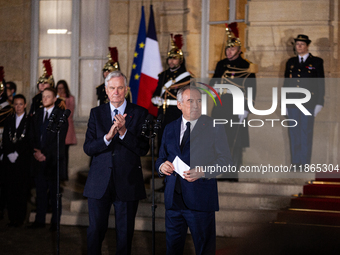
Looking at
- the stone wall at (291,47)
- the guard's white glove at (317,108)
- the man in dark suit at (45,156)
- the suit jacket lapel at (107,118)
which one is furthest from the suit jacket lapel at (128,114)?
the guard's white glove at (317,108)

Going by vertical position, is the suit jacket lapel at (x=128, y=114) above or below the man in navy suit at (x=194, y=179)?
above

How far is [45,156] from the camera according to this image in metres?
5.53

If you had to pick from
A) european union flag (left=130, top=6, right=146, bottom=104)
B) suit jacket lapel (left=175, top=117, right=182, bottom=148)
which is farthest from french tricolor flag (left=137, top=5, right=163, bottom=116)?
suit jacket lapel (left=175, top=117, right=182, bottom=148)

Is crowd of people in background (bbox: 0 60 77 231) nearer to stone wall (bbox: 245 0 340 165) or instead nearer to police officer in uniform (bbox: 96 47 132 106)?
police officer in uniform (bbox: 96 47 132 106)

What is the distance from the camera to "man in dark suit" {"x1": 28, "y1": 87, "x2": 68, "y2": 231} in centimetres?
553

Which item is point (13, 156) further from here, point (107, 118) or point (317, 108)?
point (317, 108)

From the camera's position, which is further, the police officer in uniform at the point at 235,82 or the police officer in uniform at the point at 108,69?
the police officer in uniform at the point at 108,69

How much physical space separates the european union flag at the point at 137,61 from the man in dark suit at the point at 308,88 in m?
2.78

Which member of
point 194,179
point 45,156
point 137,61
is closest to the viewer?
point 194,179

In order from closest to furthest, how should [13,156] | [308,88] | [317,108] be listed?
1. [13,156]
2. [317,108]
3. [308,88]

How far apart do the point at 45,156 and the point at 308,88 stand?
357 centimetres

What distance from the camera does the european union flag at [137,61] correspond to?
7.94 metres

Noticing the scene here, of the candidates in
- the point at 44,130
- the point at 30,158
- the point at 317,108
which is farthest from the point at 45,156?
the point at 317,108

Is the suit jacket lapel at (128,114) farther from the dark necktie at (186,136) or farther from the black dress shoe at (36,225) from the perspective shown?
the black dress shoe at (36,225)
